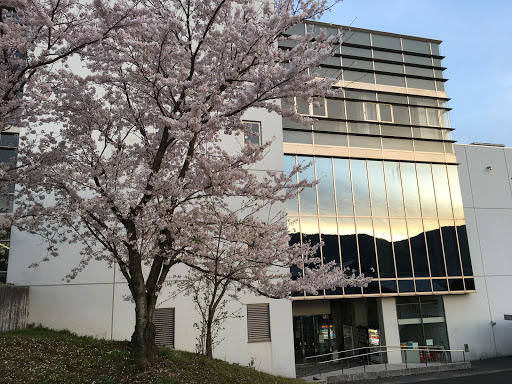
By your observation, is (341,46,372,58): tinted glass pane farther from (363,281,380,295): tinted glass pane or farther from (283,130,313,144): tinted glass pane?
(363,281,380,295): tinted glass pane

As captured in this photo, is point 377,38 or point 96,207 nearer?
point 96,207

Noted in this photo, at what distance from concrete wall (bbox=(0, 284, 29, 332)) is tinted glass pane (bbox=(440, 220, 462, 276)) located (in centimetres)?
1752

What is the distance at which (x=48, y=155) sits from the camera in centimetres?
768

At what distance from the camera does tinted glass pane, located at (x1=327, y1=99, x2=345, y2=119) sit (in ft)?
59.8

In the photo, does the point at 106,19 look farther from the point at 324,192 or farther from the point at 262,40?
the point at 324,192

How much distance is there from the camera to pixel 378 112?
19.0 metres

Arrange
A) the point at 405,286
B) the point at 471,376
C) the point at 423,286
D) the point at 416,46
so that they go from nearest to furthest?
the point at 471,376 < the point at 405,286 < the point at 423,286 < the point at 416,46

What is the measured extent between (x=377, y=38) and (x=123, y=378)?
772 inches

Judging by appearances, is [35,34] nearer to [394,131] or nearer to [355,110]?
[355,110]

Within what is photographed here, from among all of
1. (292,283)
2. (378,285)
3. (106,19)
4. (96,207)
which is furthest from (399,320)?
(106,19)

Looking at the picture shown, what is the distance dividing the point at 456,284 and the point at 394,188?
Answer: 5486mm

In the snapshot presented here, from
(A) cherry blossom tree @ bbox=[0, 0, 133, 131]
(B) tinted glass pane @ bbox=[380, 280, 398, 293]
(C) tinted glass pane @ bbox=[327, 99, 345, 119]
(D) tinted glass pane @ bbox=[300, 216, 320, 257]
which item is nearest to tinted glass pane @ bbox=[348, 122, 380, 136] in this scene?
(C) tinted glass pane @ bbox=[327, 99, 345, 119]

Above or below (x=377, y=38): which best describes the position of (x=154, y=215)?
below

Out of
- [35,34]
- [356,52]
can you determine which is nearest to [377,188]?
[356,52]
